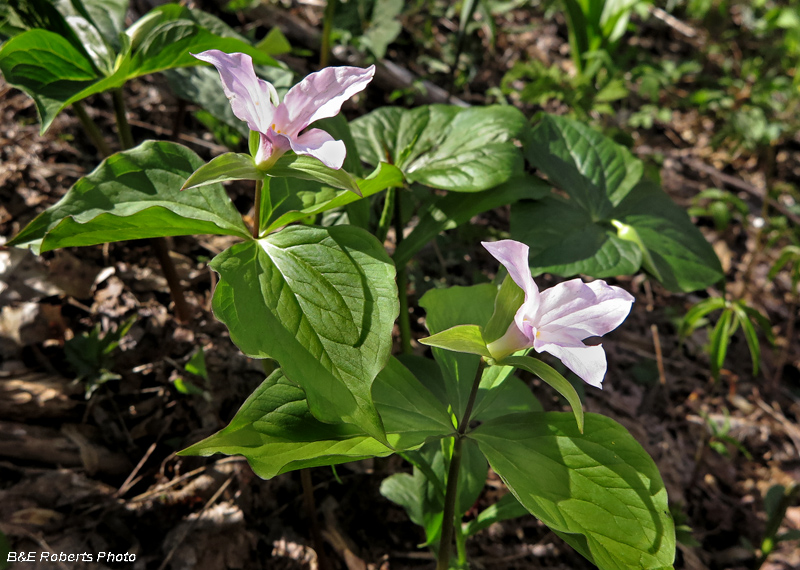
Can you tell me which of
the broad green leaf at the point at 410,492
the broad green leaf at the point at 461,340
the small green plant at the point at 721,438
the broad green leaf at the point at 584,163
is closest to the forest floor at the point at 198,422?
the small green plant at the point at 721,438

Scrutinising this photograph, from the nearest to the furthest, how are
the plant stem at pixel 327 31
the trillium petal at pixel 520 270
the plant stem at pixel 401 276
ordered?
1. the trillium petal at pixel 520 270
2. the plant stem at pixel 401 276
3. the plant stem at pixel 327 31

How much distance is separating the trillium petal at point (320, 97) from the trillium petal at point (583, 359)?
1.95ft

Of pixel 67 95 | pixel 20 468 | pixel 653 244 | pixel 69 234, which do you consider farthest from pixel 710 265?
pixel 20 468

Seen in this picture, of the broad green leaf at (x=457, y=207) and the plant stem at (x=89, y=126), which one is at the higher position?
the plant stem at (x=89, y=126)

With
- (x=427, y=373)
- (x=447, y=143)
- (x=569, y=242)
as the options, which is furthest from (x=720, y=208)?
(x=427, y=373)

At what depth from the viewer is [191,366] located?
62.2 inches

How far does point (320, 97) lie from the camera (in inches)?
39.3

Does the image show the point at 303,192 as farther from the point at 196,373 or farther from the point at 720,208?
the point at 720,208

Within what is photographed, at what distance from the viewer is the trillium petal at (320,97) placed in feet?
3.21

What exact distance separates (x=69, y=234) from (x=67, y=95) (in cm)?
61

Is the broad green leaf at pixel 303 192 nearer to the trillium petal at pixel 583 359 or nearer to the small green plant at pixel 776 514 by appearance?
the trillium petal at pixel 583 359

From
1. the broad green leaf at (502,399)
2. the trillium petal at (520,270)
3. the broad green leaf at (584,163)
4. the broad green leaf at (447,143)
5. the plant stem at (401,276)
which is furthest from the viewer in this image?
the broad green leaf at (584,163)

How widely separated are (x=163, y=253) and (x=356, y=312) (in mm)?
993

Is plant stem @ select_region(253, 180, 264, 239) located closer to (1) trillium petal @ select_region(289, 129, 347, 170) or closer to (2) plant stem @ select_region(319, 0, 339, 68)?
(1) trillium petal @ select_region(289, 129, 347, 170)
